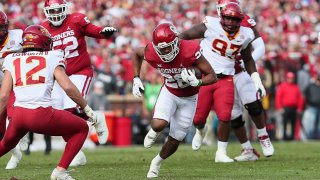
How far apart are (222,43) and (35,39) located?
374 cm

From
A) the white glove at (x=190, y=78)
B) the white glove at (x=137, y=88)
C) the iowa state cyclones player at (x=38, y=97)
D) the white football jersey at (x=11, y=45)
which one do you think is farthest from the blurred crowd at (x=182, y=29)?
the iowa state cyclones player at (x=38, y=97)

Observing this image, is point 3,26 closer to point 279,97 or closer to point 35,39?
point 35,39

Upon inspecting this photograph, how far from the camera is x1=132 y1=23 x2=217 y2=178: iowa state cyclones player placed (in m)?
8.93

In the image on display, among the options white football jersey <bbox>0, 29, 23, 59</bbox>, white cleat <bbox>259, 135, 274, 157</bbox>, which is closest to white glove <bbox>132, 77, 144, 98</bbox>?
white football jersey <bbox>0, 29, 23, 59</bbox>

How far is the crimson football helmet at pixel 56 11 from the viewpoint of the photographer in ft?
36.2

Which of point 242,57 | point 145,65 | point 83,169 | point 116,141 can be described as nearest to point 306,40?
point 145,65

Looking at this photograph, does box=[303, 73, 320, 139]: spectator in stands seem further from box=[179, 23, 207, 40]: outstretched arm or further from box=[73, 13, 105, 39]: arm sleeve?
box=[73, 13, 105, 39]: arm sleeve

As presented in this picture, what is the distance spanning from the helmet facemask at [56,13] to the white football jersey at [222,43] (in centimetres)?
191

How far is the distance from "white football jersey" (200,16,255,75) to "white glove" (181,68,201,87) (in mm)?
2649

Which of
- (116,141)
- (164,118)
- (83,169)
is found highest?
(164,118)

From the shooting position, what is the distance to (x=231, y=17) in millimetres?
11109

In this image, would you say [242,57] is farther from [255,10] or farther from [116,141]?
[255,10]

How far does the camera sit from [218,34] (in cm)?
1147

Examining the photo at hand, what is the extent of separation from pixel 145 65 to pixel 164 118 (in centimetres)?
1144
